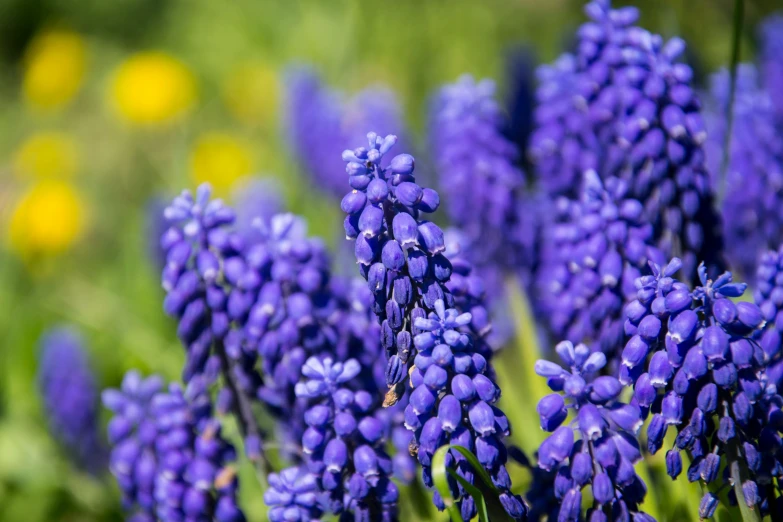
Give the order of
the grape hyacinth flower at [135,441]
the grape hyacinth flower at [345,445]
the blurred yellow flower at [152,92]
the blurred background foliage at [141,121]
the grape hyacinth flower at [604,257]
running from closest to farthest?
the grape hyacinth flower at [345,445], the grape hyacinth flower at [604,257], the grape hyacinth flower at [135,441], the blurred background foliage at [141,121], the blurred yellow flower at [152,92]

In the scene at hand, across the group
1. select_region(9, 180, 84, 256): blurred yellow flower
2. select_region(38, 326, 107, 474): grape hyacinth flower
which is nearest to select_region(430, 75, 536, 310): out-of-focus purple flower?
select_region(38, 326, 107, 474): grape hyacinth flower

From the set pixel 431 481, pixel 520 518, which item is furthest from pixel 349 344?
pixel 520 518

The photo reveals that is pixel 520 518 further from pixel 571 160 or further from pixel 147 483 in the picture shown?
pixel 571 160

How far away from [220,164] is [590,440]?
7182mm

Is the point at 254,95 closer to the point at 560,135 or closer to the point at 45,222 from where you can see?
the point at 45,222

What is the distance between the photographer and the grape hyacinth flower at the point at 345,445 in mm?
3023

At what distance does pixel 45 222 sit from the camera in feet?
27.1

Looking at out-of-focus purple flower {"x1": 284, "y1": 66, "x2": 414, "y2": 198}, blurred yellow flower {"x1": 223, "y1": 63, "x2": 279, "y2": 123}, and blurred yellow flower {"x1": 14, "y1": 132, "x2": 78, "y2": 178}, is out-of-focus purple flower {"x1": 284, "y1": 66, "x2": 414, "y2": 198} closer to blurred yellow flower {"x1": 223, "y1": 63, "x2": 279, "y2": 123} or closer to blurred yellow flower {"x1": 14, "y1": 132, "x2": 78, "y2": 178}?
blurred yellow flower {"x1": 223, "y1": 63, "x2": 279, "y2": 123}

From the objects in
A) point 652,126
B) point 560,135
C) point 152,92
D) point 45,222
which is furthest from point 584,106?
point 152,92

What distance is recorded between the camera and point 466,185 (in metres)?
4.80

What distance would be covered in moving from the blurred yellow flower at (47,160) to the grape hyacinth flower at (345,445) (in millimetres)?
7041

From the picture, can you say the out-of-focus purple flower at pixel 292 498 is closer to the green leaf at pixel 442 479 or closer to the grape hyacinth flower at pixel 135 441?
the green leaf at pixel 442 479

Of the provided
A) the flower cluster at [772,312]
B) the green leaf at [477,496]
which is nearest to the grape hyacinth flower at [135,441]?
the green leaf at [477,496]

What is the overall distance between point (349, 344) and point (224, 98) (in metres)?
8.30
